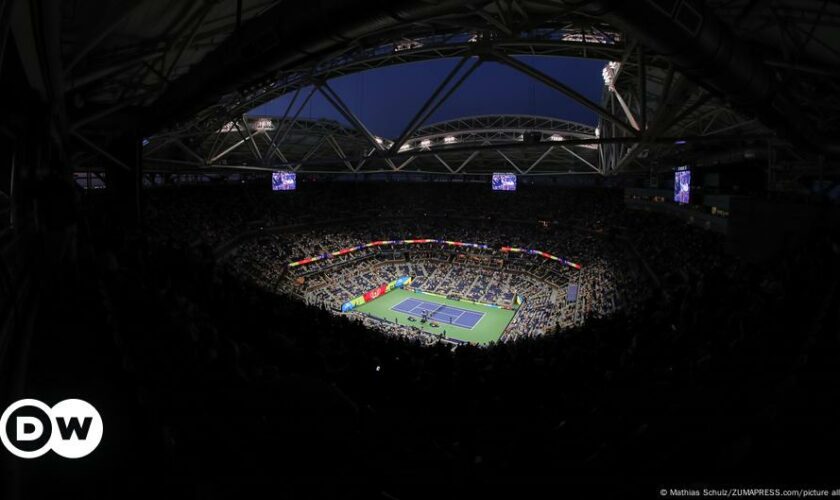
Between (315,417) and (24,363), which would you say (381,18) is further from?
(24,363)

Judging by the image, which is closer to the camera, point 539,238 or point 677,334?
point 677,334

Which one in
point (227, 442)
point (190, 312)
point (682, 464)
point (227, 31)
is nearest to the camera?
point (682, 464)

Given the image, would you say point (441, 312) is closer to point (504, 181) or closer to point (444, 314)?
point (444, 314)

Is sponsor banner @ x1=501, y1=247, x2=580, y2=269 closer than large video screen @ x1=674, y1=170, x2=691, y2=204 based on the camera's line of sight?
No

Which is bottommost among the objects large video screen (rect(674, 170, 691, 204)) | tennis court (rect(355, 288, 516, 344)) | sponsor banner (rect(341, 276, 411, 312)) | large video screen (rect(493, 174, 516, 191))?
tennis court (rect(355, 288, 516, 344))

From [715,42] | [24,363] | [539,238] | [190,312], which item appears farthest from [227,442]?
[539,238]

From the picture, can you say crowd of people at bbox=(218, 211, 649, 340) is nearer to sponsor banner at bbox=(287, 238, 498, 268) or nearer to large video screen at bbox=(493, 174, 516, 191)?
sponsor banner at bbox=(287, 238, 498, 268)

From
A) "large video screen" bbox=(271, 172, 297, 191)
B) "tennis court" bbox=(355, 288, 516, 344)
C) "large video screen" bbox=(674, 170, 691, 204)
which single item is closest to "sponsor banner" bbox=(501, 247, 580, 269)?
"tennis court" bbox=(355, 288, 516, 344)

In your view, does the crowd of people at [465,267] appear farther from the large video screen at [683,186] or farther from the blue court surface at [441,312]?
the large video screen at [683,186]
